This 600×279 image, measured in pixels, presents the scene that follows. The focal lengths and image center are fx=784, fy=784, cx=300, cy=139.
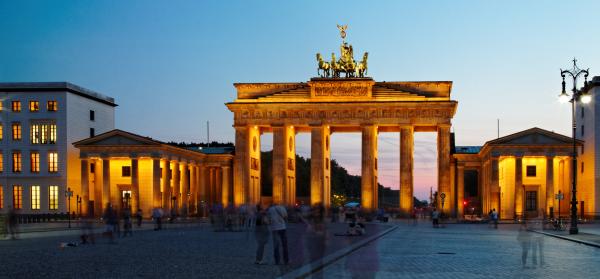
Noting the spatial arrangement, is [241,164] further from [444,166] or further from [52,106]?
[444,166]

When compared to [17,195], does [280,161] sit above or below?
above

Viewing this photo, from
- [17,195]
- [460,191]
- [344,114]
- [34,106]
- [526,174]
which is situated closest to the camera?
[526,174]

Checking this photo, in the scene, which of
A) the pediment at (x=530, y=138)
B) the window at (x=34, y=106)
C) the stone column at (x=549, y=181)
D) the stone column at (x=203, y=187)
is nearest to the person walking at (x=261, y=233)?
the pediment at (x=530, y=138)

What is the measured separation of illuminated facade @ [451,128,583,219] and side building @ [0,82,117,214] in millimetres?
42778

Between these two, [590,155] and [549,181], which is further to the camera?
[549,181]

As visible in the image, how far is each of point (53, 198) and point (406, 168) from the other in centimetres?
3824

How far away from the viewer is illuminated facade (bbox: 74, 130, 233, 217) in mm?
78125

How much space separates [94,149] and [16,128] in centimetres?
1119

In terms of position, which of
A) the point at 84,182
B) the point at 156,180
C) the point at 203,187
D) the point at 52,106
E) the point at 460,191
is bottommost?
the point at 460,191

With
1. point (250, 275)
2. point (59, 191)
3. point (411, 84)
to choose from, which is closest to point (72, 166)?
point (59, 191)

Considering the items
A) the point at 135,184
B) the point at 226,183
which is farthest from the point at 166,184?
the point at 226,183

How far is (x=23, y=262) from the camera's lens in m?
23.4

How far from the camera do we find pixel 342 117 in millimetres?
88812

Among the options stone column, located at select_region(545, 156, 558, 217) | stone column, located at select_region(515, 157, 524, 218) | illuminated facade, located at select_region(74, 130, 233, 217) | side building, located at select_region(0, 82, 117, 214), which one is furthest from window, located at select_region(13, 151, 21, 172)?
stone column, located at select_region(545, 156, 558, 217)
